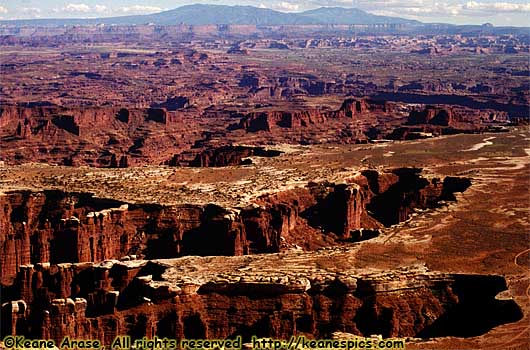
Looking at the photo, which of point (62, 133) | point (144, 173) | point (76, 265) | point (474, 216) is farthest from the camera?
point (62, 133)

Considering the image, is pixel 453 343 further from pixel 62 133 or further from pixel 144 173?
pixel 62 133

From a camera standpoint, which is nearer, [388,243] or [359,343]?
[359,343]

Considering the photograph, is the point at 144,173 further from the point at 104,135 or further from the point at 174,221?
the point at 104,135

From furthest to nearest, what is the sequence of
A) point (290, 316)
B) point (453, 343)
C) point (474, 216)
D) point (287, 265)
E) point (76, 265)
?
point (474, 216), point (76, 265), point (287, 265), point (290, 316), point (453, 343)

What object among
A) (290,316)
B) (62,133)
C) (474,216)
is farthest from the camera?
(62,133)

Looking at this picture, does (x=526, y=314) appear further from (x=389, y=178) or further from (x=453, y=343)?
(x=389, y=178)

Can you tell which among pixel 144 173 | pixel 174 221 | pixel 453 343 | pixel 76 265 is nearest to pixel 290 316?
pixel 453 343

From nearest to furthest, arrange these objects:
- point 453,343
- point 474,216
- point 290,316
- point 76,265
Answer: point 453,343, point 290,316, point 76,265, point 474,216

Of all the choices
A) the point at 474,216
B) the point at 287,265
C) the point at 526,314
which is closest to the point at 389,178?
the point at 474,216

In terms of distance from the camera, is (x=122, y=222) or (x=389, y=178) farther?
(x=389, y=178)
